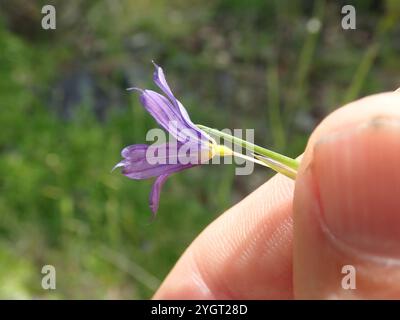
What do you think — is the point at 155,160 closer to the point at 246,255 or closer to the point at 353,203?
the point at 353,203

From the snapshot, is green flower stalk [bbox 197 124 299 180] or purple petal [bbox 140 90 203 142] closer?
green flower stalk [bbox 197 124 299 180]

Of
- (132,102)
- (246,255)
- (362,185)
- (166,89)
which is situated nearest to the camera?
(362,185)

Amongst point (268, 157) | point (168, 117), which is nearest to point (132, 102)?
point (168, 117)

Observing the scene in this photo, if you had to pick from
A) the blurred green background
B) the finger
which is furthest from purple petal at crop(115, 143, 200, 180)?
the blurred green background

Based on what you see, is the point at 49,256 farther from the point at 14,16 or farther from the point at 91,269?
the point at 14,16

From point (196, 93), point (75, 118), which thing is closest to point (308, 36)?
point (196, 93)

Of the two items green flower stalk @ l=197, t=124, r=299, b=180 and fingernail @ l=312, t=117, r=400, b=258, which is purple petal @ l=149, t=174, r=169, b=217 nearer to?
green flower stalk @ l=197, t=124, r=299, b=180
